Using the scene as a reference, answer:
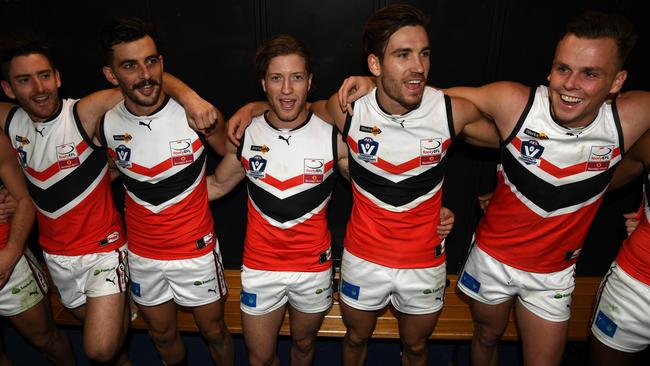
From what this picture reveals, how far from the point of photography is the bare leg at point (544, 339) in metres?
2.44

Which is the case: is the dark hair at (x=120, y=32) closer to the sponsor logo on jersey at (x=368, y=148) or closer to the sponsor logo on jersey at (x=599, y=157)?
the sponsor logo on jersey at (x=368, y=148)

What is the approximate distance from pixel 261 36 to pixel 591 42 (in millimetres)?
2014

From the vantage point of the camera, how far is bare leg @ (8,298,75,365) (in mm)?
2807

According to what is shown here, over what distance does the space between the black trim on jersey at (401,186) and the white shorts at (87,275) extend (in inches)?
60.4

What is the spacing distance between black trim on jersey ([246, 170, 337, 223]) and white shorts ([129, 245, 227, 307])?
0.49 meters

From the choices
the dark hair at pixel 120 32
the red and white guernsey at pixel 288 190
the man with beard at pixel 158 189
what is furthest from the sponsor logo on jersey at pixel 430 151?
the dark hair at pixel 120 32

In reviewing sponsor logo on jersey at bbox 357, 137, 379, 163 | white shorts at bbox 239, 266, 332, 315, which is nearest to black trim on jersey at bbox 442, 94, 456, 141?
sponsor logo on jersey at bbox 357, 137, 379, 163

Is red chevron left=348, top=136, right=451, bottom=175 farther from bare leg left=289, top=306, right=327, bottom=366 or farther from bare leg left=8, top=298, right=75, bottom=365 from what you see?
bare leg left=8, top=298, right=75, bottom=365

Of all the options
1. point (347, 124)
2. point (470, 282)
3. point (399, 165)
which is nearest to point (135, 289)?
point (347, 124)

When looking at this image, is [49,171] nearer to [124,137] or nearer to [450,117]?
[124,137]

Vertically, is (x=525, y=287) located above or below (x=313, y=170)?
below

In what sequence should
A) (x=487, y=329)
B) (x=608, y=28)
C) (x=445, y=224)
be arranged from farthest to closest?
(x=487, y=329), (x=445, y=224), (x=608, y=28)

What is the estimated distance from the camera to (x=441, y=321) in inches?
124

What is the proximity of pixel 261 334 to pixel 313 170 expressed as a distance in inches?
38.1
